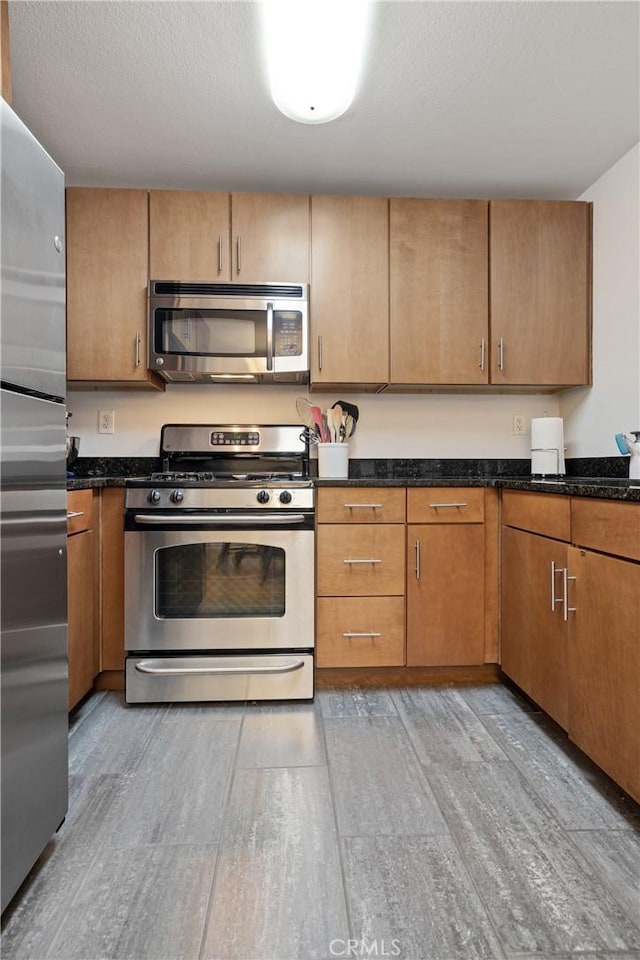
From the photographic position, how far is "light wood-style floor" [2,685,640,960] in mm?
1053

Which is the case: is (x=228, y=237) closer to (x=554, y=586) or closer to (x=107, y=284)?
(x=107, y=284)

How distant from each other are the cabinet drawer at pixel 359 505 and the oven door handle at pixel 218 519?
5.6 inches

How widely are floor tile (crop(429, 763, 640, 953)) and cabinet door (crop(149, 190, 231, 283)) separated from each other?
219 centimetres

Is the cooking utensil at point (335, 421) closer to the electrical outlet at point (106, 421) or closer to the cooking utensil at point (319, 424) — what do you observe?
the cooking utensil at point (319, 424)

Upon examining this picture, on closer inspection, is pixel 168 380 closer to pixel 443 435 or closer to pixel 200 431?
pixel 200 431

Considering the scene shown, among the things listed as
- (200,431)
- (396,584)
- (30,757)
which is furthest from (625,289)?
(30,757)

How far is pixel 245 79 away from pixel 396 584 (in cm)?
195

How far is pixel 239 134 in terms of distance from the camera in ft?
7.16

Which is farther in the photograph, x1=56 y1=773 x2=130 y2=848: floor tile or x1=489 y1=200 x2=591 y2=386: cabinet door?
x1=489 y1=200 x2=591 y2=386: cabinet door

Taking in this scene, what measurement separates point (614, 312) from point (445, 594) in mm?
1428

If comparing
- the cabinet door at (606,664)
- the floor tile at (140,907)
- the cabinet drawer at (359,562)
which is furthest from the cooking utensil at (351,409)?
the floor tile at (140,907)

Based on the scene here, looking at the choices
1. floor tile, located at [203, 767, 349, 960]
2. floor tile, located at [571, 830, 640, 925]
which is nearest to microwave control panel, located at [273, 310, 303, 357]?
floor tile, located at [203, 767, 349, 960]

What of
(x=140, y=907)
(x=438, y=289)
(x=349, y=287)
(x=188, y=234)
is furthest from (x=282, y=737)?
(x=188, y=234)

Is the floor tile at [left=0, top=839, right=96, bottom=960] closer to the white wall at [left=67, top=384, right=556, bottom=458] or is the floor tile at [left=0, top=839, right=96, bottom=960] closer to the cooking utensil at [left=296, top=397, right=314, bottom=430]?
the white wall at [left=67, top=384, right=556, bottom=458]
